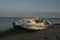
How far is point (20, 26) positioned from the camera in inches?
1112

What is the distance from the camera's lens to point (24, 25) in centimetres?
2806

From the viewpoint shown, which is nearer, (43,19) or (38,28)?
(38,28)

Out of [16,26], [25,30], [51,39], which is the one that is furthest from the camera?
[16,26]

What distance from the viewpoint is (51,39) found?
17141 mm

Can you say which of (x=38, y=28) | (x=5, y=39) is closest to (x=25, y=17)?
(x=38, y=28)

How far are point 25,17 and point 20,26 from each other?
10.5ft

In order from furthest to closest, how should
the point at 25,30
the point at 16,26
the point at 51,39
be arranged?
the point at 16,26
the point at 25,30
the point at 51,39

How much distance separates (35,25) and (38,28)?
611mm

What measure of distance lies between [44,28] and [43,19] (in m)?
1.93

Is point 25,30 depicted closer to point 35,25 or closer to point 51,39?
point 35,25

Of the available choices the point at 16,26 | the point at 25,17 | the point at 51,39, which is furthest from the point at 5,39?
the point at 25,17

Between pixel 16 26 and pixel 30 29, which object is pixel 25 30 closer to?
pixel 30 29

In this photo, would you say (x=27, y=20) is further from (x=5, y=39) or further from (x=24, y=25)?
(x=5, y=39)

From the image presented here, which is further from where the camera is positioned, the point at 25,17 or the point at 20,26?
the point at 25,17
